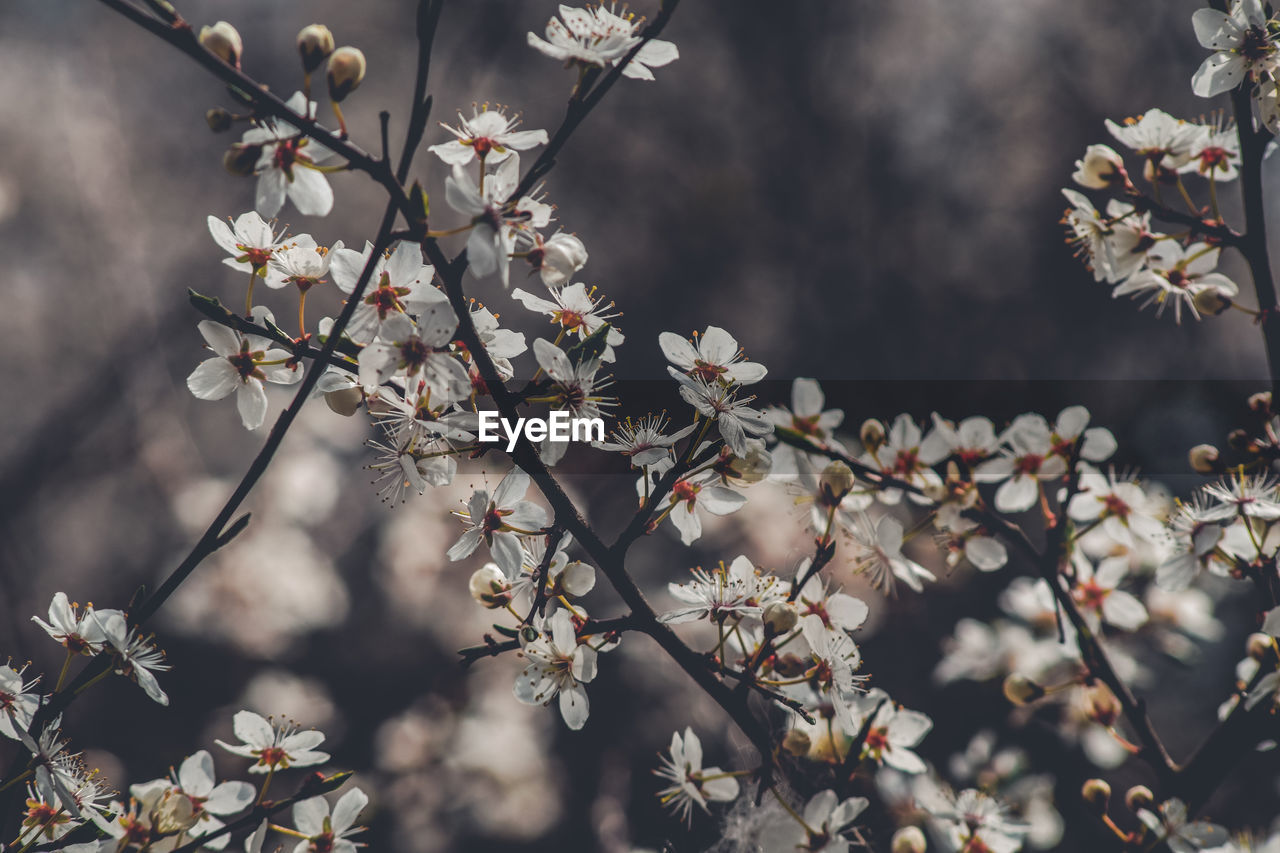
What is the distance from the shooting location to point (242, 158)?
0.43 metres

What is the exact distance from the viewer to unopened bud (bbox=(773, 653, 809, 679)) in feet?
2.00

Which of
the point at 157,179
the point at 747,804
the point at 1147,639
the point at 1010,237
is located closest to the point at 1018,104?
the point at 1010,237

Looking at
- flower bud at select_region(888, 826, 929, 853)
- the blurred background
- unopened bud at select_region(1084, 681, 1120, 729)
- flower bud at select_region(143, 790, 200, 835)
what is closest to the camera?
flower bud at select_region(143, 790, 200, 835)

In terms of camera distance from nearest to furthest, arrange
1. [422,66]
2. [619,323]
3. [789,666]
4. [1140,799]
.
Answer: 1. [422,66]
2. [789,666]
3. [1140,799]
4. [619,323]

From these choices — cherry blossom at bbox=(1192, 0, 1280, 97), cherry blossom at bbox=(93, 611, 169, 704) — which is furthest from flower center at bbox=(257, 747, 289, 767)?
cherry blossom at bbox=(1192, 0, 1280, 97)

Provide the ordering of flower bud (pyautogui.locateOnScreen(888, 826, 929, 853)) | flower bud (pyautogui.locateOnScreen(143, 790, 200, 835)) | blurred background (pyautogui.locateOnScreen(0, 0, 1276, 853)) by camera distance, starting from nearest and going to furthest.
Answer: flower bud (pyautogui.locateOnScreen(143, 790, 200, 835)) → flower bud (pyautogui.locateOnScreen(888, 826, 929, 853)) → blurred background (pyautogui.locateOnScreen(0, 0, 1276, 853))

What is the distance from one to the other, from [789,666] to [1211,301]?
1.68 ft

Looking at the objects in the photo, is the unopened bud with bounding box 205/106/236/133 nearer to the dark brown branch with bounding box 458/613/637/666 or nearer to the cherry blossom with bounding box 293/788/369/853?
the dark brown branch with bounding box 458/613/637/666

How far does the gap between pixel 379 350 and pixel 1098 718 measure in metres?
0.80

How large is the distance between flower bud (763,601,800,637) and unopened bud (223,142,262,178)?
44 cm

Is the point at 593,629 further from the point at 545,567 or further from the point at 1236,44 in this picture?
the point at 1236,44

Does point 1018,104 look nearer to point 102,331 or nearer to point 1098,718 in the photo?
point 1098,718

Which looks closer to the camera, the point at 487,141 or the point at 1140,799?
the point at 487,141

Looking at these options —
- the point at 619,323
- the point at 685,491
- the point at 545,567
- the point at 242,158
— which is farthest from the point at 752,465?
the point at 619,323
